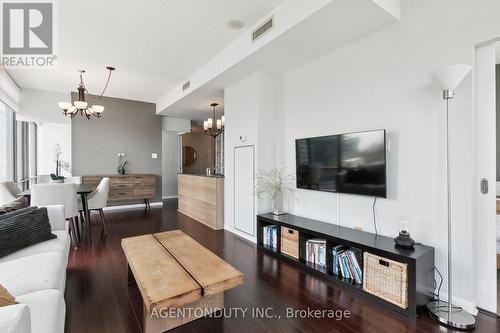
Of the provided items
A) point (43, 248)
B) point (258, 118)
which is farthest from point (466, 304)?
point (43, 248)

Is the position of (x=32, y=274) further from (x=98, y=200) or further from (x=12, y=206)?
(x=98, y=200)

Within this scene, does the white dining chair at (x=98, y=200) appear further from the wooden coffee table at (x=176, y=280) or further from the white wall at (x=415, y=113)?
the white wall at (x=415, y=113)

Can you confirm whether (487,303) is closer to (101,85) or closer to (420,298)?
(420,298)

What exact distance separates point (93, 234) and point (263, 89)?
143 inches

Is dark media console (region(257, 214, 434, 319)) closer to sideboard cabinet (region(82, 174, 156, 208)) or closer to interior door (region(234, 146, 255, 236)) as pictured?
interior door (region(234, 146, 255, 236))

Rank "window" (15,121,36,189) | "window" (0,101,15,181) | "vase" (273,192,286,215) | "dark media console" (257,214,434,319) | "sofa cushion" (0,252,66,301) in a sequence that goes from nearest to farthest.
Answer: "sofa cushion" (0,252,66,301) → "dark media console" (257,214,434,319) → "vase" (273,192,286,215) → "window" (0,101,15,181) → "window" (15,121,36,189)

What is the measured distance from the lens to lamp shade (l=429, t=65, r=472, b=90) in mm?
1797

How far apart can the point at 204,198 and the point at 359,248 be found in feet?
10.4

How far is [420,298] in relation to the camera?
1.93 metres

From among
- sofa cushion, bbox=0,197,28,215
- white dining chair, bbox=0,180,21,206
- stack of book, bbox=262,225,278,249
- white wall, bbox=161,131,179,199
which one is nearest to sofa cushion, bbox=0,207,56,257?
sofa cushion, bbox=0,197,28,215

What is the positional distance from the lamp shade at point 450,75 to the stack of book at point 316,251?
1.78 meters

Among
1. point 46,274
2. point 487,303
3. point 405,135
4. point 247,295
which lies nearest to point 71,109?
point 46,274

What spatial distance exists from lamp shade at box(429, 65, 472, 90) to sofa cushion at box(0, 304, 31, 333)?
107 inches

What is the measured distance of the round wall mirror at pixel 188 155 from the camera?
9.12 meters
